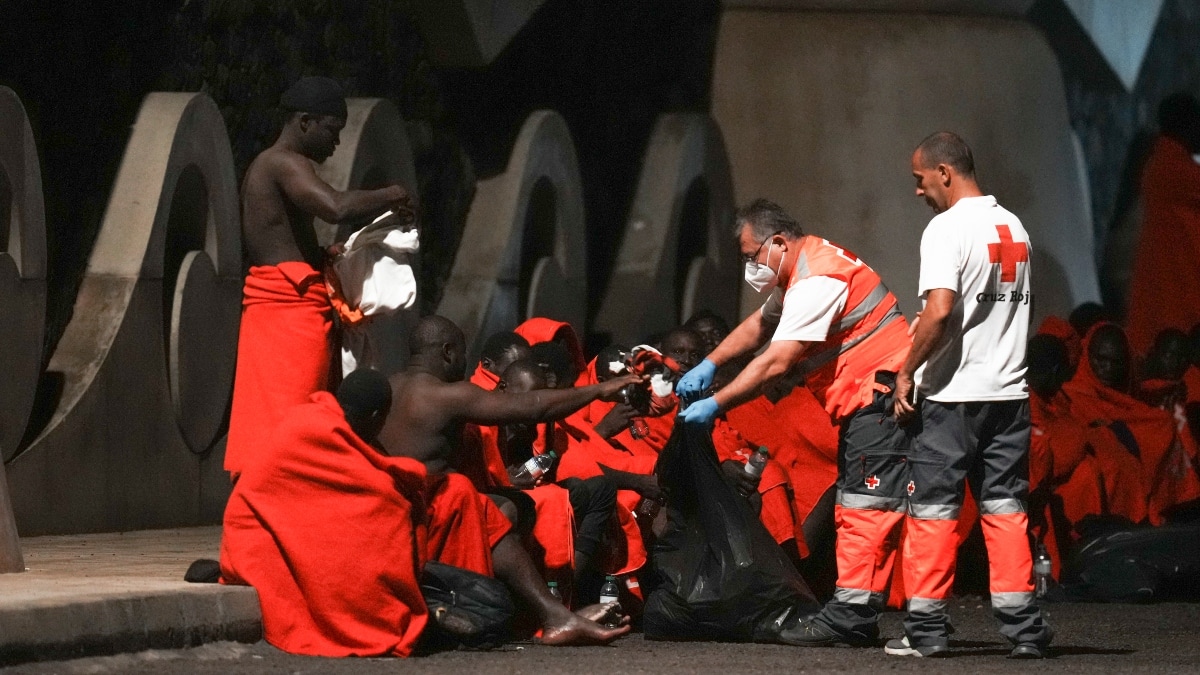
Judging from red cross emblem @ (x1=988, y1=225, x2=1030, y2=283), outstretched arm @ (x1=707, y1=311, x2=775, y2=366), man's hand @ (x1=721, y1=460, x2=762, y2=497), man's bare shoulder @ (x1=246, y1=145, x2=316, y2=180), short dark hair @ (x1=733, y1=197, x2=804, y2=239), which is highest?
man's bare shoulder @ (x1=246, y1=145, x2=316, y2=180)

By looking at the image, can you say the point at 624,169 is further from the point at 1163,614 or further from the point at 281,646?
the point at 281,646

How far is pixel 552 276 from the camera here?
39.5ft

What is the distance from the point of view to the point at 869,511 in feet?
21.5

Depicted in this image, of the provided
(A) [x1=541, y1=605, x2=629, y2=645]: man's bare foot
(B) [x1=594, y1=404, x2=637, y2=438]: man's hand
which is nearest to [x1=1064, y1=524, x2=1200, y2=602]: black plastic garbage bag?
(B) [x1=594, y1=404, x2=637, y2=438]: man's hand

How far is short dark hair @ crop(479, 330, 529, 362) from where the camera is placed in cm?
794

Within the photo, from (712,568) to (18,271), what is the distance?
283 centimetres

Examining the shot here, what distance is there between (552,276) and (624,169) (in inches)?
81.9

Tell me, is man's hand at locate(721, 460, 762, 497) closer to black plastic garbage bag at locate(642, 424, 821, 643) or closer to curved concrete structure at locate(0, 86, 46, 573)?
black plastic garbage bag at locate(642, 424, 821, 643)

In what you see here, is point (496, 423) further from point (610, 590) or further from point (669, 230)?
point (669, 230)

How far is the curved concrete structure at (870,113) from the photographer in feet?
44.3

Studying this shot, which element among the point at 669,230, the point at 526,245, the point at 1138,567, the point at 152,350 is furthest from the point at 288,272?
the point at 669,230

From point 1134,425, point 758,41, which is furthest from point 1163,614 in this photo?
point 758,41

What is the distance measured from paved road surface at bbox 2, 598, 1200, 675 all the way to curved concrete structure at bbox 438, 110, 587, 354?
172 inches

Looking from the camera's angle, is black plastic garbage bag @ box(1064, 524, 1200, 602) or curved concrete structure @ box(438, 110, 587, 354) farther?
curved concrete structure @ box(438, 110, 587, 354)
